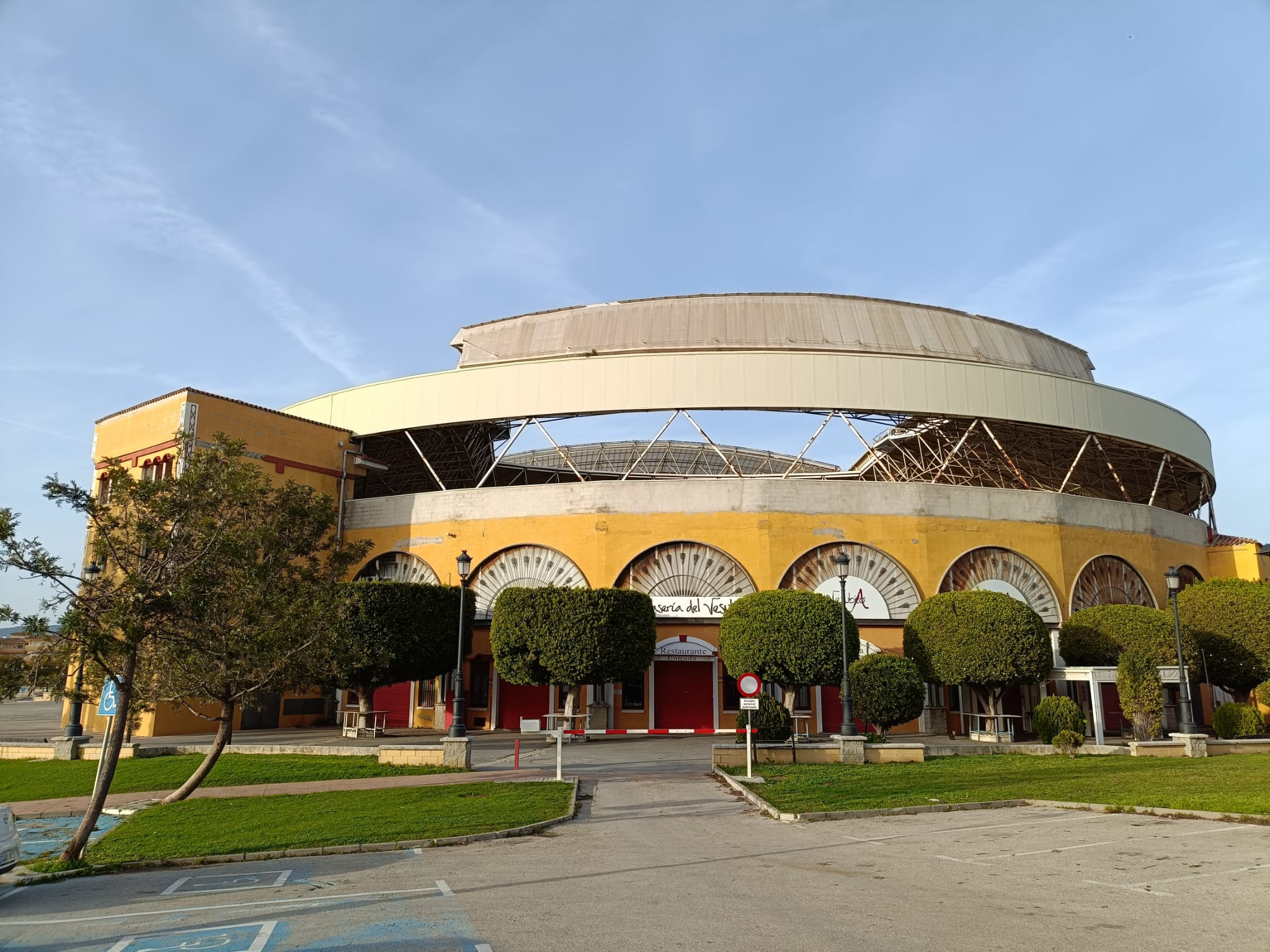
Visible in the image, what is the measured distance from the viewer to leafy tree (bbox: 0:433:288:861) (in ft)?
37.1

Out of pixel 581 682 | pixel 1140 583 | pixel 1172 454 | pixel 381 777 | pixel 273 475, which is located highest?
pixel 1172 454

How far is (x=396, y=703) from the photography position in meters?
34.1

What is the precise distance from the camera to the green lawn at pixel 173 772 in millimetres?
18844

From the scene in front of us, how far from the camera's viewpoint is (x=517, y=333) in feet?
137

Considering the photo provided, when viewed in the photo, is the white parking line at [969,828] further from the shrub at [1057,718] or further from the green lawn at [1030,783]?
the shrub at [1057,718]

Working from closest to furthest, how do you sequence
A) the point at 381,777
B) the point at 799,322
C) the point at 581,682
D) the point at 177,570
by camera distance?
the point at 177,570 → the point at 381,777 → the point at 581,682 → the point at 799,322

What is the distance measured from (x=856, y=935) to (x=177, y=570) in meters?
9.92

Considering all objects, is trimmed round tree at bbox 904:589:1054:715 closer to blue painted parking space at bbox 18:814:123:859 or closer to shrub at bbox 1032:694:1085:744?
shrub at bbox 1032:694:1085:744

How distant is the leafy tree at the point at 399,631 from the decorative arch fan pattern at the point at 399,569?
18.6 feet

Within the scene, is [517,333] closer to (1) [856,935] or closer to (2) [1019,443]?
(2) [1019,443]

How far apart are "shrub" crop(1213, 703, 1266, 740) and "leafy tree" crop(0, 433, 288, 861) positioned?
84.7 ft

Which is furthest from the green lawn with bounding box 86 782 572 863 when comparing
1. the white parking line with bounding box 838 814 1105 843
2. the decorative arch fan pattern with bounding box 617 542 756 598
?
the decorative arch fan pattern with bounding box 617 542 756 598

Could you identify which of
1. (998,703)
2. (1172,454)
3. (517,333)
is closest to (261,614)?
(998,703)

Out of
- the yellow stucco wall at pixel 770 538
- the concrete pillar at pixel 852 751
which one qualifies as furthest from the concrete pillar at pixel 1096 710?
the concrete pillar at pixel 852 751
